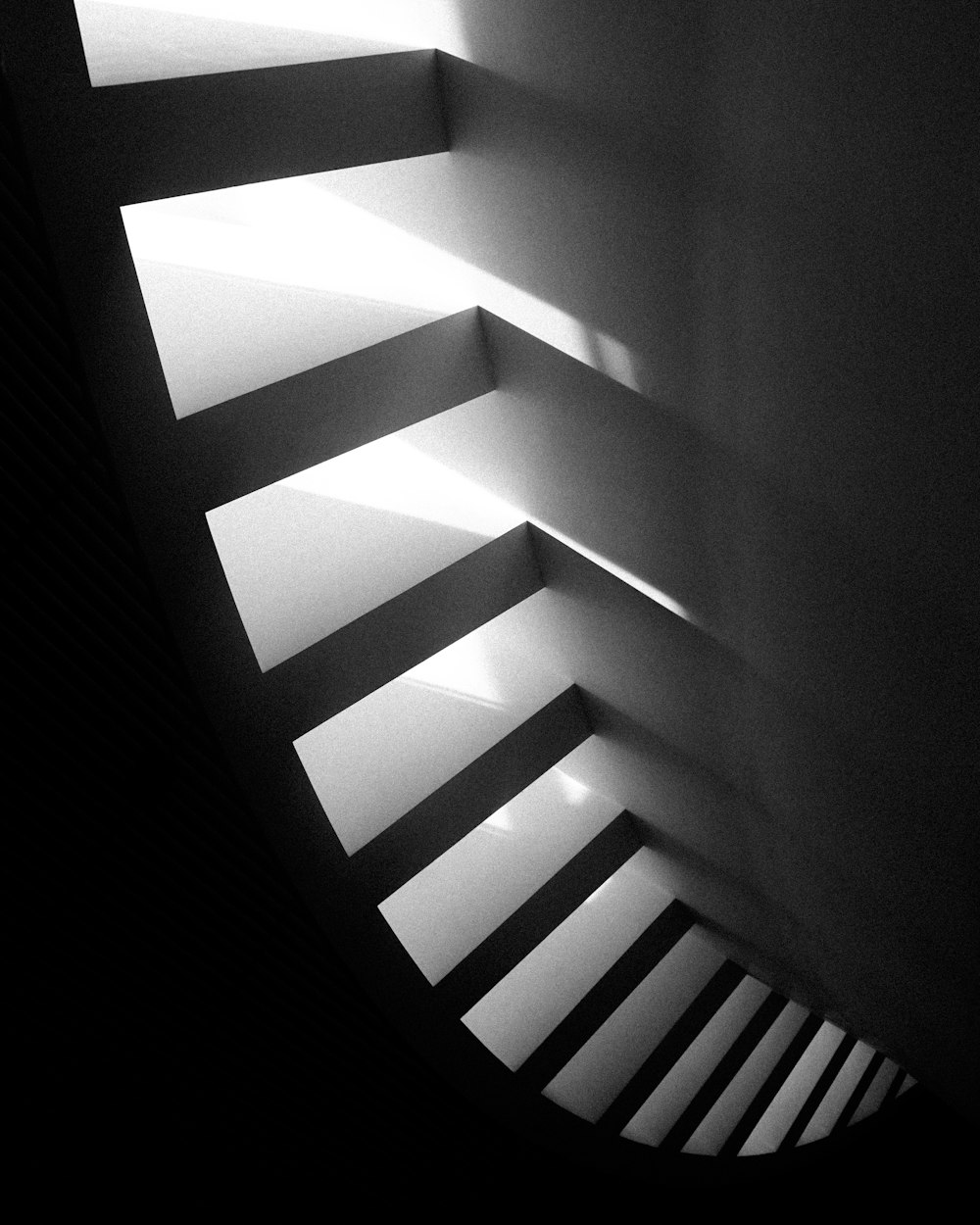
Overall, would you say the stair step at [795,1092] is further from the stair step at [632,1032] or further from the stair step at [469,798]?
the stair step at [469,798]

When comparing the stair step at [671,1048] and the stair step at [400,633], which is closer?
the stair step at [400,633]

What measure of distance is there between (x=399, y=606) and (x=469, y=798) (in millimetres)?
1055

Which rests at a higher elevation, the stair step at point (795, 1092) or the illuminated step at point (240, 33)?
the stair step at point (795, 1092)

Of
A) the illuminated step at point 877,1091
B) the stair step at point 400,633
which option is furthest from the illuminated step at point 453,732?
the illuminated step at point 877,1091

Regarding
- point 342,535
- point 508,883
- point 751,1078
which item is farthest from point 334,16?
point 751,1078

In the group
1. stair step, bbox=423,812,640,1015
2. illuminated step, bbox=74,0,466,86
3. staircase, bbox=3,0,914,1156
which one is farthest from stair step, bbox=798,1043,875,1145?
illuminated step, bbox=74,0,466,86

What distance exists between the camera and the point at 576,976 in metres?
5.51

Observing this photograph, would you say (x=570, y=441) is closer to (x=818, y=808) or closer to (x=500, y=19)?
(x=500, y=19)

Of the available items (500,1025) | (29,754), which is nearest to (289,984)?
(29,754)

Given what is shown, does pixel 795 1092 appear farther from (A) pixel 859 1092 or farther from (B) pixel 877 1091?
(B) pixel 877 1091

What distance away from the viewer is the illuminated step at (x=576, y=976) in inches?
202

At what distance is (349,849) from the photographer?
371 centimetres

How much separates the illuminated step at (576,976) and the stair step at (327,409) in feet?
10.3

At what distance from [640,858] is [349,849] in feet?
9.17
